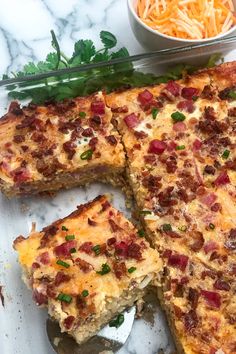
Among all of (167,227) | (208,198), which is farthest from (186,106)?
(167,227)

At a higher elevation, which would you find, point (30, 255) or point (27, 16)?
point (27, 16)

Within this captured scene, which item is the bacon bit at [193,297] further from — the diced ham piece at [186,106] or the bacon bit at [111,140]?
the diced ham piece at [186,106]

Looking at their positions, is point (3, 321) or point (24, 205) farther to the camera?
point (24, 205)

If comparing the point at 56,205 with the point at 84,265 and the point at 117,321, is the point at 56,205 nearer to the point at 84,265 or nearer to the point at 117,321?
the point at 84,265

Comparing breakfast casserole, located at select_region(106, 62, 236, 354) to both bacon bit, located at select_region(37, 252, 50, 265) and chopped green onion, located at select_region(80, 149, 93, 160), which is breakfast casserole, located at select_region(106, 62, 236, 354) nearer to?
chopped green onion, located at select_region(80, 149, 93, 160)

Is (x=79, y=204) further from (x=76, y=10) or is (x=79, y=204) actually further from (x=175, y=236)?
(x=76, y=10)

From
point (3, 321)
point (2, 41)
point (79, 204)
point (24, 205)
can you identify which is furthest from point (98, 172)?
point (2, 41)

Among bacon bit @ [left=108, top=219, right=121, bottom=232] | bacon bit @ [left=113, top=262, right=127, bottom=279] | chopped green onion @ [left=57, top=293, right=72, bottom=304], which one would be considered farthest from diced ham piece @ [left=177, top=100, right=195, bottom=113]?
chopped green onion @ [left=57, top=293, right=72, bottom=304]
